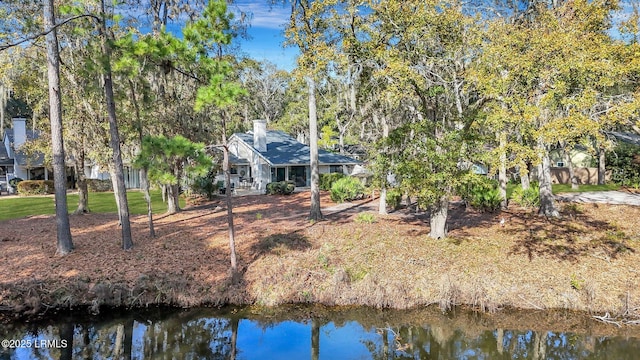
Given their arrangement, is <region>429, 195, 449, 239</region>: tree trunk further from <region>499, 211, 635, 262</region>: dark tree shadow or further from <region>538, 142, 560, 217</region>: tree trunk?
<region>538, 142, 560, 217</region>: tree trunk

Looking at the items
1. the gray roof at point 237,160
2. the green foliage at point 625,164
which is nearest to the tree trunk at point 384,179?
A: the gray roof at point 237,160

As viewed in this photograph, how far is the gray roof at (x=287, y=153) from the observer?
101ft

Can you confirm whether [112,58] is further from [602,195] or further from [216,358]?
[602,195]

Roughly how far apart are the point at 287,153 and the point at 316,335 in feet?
78.6

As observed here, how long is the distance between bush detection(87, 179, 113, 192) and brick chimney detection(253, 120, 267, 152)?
12799 millimetres

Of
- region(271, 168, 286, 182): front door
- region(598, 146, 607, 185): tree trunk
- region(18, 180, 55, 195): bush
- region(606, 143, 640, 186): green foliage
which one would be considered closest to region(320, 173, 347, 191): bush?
region(271, 168, 286, 182): front door

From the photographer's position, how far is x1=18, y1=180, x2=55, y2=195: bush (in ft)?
95.9

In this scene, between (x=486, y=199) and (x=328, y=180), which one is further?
(x=328, y=180)

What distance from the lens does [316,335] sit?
9312 mm

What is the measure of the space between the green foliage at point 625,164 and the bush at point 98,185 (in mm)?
37482

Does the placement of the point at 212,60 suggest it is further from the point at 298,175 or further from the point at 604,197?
the point at 298,175

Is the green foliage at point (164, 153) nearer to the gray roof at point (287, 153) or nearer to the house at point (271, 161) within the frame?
the house at point (271, 161)

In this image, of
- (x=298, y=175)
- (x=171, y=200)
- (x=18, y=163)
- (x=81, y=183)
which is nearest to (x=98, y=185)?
(x=18, y=163)

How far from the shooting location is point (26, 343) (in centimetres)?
850
